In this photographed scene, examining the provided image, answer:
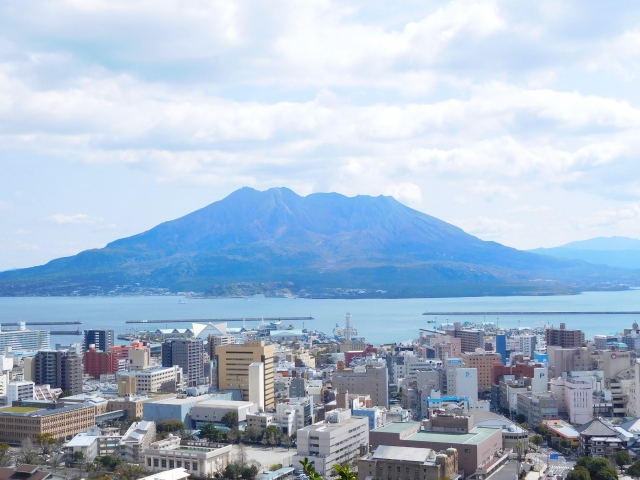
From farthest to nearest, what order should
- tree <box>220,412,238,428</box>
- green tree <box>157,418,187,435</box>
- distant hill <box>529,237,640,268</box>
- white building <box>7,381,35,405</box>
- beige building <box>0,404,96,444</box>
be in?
distant hill <box>529,237,640,268</box>, white building <box>7,381,35,405</box>, tree <box>220,412,238,428</box>, green tree <box>157,418,187,435</box>, beige building <box>0,404,96,444</box>

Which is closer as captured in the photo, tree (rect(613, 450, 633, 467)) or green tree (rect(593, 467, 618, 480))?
green tree (rect(593, 467, 618, 480))

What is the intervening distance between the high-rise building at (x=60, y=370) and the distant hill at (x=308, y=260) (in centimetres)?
4674

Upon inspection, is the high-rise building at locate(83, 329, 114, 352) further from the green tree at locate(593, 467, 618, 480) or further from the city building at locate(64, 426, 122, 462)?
the green tree at locate(593, 467, 618, 480)

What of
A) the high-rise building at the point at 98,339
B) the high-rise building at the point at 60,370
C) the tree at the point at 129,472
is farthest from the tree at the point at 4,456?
the high-rise building at the point at 98,339

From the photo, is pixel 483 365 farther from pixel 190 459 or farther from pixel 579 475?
pixel 190 459

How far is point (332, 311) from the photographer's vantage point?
5412 cm

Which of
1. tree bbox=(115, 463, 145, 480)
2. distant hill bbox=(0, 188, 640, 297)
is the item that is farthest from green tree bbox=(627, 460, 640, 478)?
distant hill bbox=(0, 188, 640, 297)

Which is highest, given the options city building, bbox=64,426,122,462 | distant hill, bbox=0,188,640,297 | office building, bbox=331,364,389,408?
distant hill, bbox=0,188,640,297

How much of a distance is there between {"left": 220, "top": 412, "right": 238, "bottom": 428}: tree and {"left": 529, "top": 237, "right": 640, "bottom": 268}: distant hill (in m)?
113

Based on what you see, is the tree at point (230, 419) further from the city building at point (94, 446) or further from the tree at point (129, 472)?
the tree at point (129, 472)

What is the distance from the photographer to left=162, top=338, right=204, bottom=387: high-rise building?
2136cm

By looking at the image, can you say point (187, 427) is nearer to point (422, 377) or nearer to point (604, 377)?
point (422, 377)

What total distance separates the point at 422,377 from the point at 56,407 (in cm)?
742

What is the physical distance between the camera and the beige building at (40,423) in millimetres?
13164
